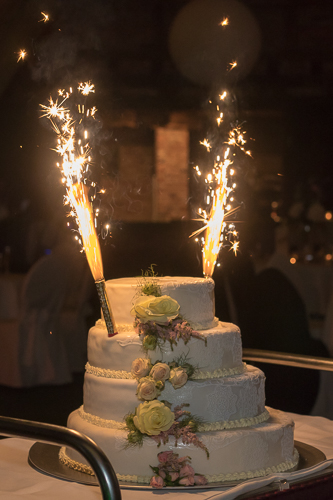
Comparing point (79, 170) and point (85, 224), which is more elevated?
point (79, 170)

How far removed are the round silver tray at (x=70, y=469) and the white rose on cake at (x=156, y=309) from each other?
55 centimetres

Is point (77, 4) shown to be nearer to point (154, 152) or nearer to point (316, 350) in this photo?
point (154, 152)

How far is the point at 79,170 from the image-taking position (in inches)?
106

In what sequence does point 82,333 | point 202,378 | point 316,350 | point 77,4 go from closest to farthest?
point 202,378
point 77,4
point 82,333
point 316,350

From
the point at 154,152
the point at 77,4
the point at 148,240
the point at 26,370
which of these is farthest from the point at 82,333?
the point at 77,4

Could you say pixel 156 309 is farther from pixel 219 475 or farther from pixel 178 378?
pixel 219 475

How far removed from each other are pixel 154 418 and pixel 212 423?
0.81 ft

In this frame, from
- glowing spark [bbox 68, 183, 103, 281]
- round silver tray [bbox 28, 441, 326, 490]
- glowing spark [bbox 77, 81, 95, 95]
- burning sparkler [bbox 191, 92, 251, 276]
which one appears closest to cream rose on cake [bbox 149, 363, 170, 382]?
round silver tray [bbox 28, 441, 326, 490]

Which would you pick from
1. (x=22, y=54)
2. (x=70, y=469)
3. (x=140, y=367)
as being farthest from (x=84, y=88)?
(x=70, y=469)

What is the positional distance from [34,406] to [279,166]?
2224 millimetres

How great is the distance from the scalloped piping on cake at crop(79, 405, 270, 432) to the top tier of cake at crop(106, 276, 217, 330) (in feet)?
1.12

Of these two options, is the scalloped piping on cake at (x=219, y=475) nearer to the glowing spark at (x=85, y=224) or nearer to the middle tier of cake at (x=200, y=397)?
the middle tier of cake at (x=200, y=397)

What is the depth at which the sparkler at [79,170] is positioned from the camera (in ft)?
8.04

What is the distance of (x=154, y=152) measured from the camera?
403 cm
